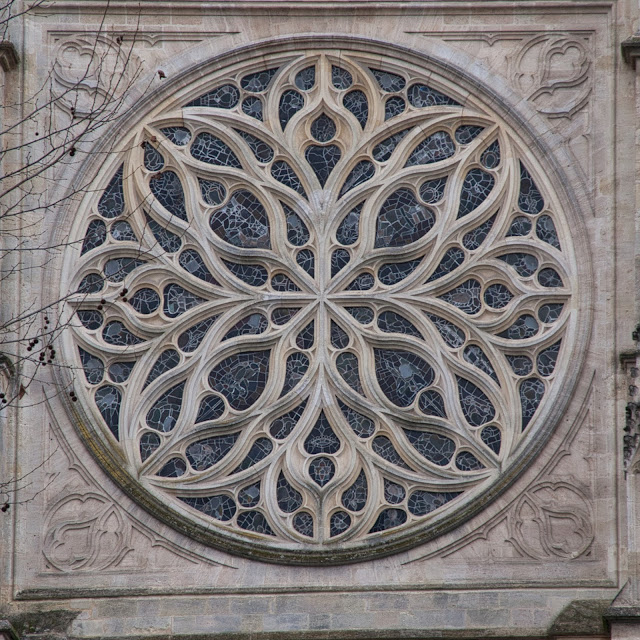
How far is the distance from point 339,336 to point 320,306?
0.36 metres

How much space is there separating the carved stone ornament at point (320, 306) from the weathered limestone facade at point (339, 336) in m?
0.03

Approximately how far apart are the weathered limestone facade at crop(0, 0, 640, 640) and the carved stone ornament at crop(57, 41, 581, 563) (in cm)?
3

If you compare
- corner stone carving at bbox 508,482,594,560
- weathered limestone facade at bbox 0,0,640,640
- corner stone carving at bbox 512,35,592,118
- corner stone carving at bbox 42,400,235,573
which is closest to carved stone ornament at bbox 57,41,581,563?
weathered limestone facade at bbox 0,0,640,640

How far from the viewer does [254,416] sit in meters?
18.2

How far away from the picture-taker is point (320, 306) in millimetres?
18562

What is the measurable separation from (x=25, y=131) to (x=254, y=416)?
12.4 ft

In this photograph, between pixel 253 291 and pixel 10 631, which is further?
pixel 253 291

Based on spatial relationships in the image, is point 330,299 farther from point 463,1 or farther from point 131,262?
point 463,1

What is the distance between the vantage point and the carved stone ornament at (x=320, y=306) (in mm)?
18109

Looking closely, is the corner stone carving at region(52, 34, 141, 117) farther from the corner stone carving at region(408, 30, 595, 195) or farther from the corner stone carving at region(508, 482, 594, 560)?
the corner stone carving at region(508, 482, 594, 560)

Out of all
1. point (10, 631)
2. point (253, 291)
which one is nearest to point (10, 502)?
point (10, 631)

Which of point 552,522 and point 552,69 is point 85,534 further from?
point 552,69

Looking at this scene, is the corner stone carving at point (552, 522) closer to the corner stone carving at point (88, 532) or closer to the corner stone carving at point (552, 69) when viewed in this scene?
the corner stone carving at point (88, 532)

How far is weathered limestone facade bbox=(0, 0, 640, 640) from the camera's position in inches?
698
